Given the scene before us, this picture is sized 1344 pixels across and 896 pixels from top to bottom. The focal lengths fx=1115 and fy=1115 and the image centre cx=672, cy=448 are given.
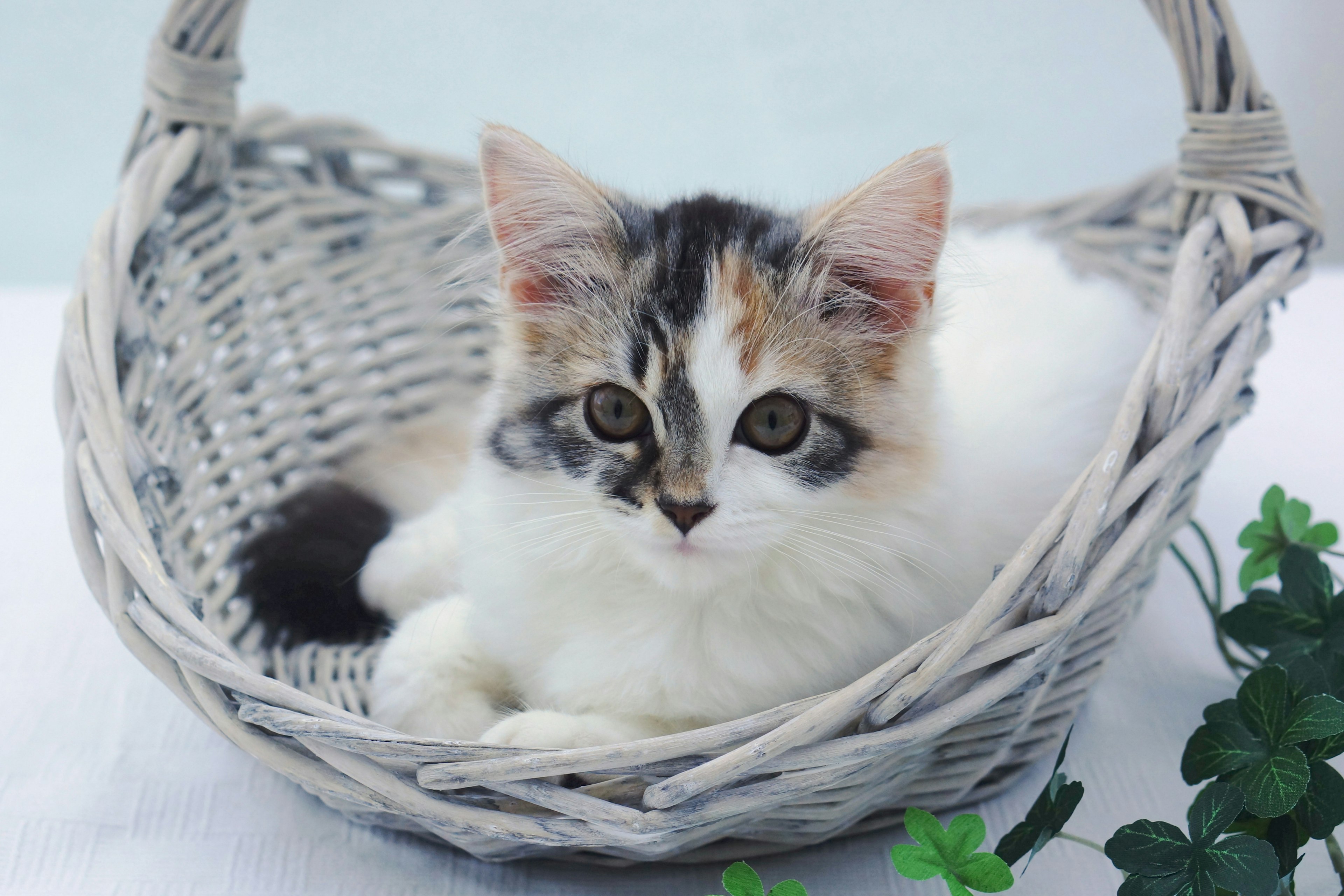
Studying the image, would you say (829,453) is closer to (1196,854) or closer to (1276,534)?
(1196,854)

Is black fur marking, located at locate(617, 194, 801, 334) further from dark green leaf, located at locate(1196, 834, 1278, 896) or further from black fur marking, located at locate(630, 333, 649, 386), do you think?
dark green leaf, located at locate(1196, 834, 1278, 896)

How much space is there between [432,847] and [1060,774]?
0.70 m

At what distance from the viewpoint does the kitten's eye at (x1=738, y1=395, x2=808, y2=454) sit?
1.12 m

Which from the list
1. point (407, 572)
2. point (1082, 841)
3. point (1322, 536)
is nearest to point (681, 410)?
point (1082, 841)

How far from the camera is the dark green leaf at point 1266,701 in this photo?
1.12 metres

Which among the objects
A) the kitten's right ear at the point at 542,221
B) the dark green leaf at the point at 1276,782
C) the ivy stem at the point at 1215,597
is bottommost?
the ivy stem at the point at 1215,597

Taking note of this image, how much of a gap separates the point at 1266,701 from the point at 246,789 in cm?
117

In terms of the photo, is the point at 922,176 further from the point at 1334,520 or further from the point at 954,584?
the point at 1334,520

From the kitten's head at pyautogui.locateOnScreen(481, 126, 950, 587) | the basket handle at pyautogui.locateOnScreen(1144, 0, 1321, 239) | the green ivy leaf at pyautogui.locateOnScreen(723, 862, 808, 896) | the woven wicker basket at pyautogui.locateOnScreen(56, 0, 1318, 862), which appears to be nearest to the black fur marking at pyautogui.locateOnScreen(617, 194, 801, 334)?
the kitten's head at pyautogui.locateOnScreen(481, 126, 950, 587)

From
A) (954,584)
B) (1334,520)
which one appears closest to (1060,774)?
(954,584)

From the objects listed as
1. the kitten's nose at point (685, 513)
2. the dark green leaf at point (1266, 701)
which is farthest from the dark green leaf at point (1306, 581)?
the kitten's nose at point (685, 513)

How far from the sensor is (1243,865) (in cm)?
100

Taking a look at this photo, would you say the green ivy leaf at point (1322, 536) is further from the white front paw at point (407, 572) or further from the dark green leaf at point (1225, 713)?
the white front paw at point (407, 572)

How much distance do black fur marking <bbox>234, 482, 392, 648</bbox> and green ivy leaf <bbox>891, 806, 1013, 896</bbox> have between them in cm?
84
